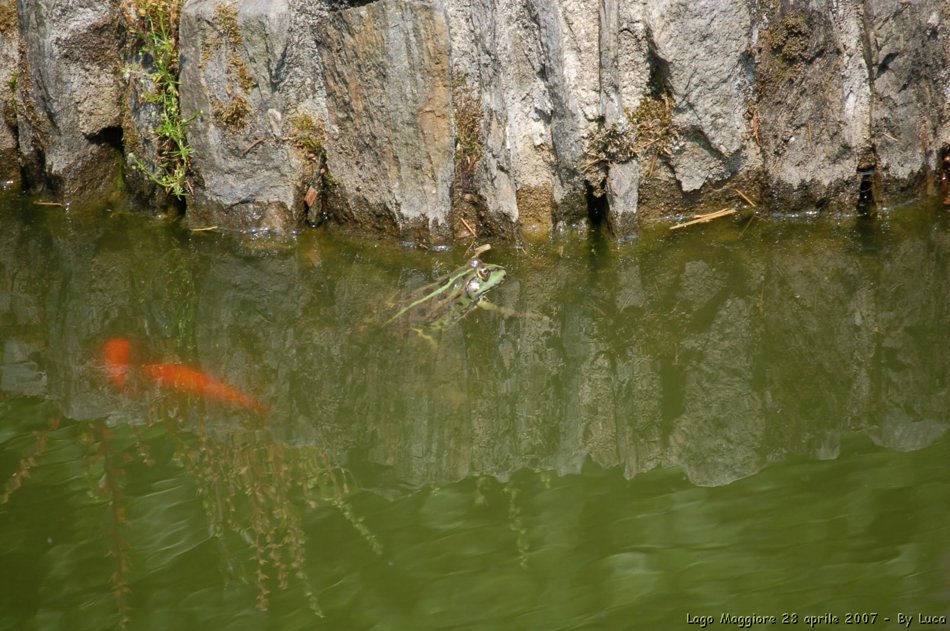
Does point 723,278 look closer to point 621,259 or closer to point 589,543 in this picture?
point 621,259

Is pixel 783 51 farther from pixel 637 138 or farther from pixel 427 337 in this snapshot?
pixel 427 337

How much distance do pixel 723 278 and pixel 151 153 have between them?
12.3ft

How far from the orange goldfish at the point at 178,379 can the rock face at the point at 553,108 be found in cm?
161

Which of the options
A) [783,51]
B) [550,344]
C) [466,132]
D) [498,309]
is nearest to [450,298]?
[498,309]

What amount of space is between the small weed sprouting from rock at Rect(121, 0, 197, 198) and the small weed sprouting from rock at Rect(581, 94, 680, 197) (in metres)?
2.58

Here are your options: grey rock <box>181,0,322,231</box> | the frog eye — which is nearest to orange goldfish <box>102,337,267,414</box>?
the frog eye

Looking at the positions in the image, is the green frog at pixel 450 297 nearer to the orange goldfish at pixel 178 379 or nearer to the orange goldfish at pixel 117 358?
the orange goldfish at pixel 178 379

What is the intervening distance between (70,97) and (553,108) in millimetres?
3268

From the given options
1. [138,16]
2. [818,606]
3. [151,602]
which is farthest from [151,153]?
[818,606]

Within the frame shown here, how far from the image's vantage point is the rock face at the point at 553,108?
541 centimetres

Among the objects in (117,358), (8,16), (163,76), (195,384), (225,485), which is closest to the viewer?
(225,485)

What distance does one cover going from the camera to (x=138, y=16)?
18.8ft

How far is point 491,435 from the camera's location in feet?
13.4

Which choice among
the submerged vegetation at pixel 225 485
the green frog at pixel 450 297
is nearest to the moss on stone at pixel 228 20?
the green frog at pixel 450 297
